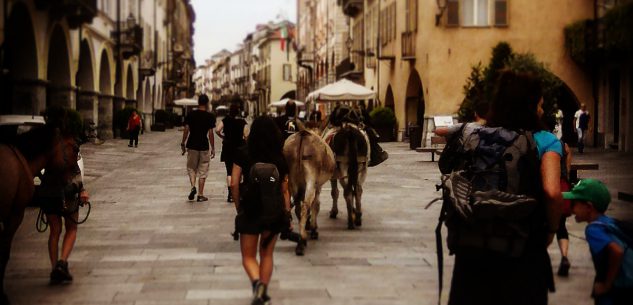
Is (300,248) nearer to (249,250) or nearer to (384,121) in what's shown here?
(249,250)

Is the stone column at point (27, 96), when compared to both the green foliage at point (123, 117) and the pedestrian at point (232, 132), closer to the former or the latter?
the green foliage at point (123, 117)

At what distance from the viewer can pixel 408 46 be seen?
110ft

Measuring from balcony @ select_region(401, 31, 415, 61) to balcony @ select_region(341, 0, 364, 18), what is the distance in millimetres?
14959

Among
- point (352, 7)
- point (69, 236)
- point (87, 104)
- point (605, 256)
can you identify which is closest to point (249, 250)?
point (69, 236)

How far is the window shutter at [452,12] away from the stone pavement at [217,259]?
16.4 meters

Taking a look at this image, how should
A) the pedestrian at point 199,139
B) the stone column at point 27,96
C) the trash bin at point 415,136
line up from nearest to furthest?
the pedestrian at point 199,139 < the stone column at point 27,96 < the trash bin at point 415,136

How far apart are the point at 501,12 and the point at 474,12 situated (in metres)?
0.92

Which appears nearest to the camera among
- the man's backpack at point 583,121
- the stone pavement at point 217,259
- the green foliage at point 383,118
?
the stone pavement at point 217,259

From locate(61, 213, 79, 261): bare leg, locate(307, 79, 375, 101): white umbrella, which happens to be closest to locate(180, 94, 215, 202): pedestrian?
locate(61, 213, 79, 261): bare leg

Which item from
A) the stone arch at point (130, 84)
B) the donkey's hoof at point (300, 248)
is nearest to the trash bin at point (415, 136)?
the donkey's hoof at point (300, 248)

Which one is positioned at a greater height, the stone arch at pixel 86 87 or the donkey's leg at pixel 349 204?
the stone arch at pixel 86 87

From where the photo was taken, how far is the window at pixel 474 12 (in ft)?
99.2

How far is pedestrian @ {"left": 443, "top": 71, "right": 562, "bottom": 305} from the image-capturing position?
4207 millimetres

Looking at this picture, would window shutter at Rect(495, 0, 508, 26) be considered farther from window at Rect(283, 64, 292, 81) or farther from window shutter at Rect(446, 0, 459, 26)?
window at Rect(283, 64, 292, 81)
